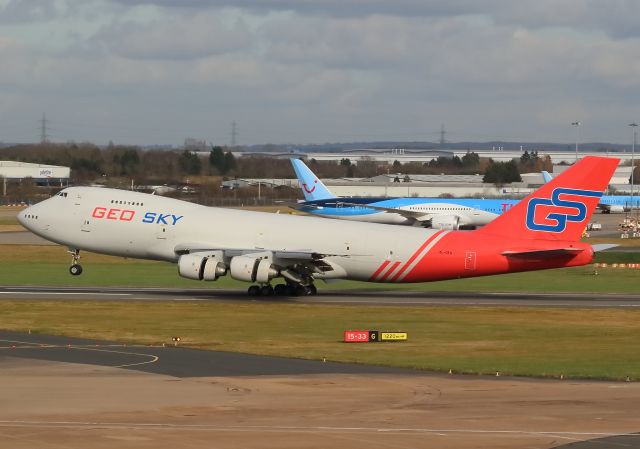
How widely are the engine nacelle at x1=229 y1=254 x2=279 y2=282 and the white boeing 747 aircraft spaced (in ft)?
0.15

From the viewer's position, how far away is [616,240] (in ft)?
347

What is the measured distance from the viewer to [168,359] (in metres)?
34.6

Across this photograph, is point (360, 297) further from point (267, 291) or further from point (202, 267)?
point (202, 267)

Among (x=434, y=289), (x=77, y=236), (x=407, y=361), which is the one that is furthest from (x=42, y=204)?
(x=407, y=361)

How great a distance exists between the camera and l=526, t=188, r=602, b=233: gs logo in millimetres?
53534

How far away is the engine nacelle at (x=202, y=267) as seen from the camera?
53.4m

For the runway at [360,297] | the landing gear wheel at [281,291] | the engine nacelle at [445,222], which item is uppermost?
the engine nacelle at [445,222]

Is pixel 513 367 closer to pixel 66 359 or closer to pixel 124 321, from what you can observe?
pixel 66 359

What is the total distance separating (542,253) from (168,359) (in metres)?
23.5

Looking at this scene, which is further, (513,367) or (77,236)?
(77,236)

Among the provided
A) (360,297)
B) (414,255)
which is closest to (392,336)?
(414,255)

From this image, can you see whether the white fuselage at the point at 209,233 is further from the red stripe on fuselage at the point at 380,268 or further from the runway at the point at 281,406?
the runway at the point at 281,406

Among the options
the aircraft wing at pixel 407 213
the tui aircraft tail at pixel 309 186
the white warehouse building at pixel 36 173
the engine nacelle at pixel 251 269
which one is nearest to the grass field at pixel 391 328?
the engine nacelle at pixel 251 269

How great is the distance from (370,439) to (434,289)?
40147 mm
